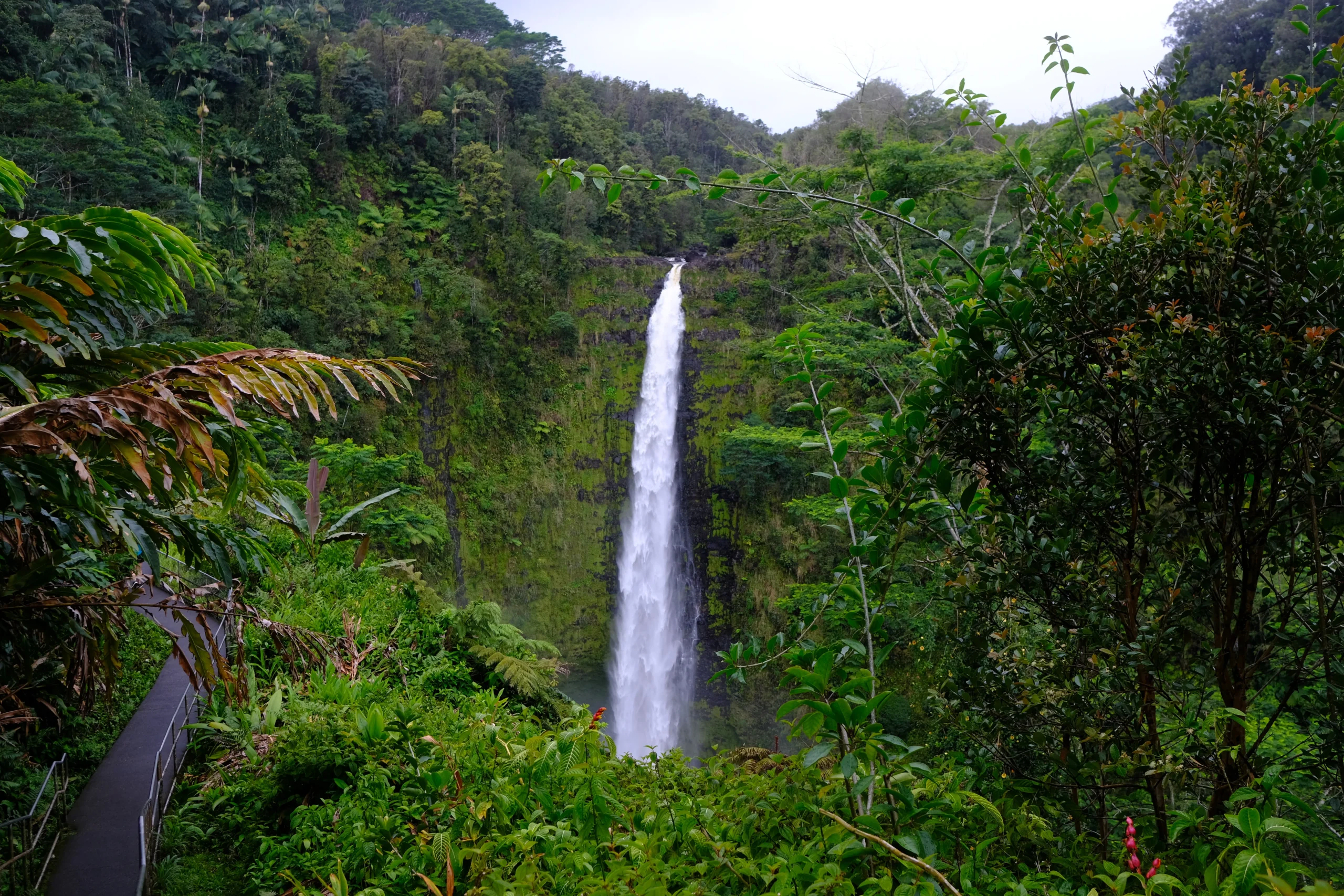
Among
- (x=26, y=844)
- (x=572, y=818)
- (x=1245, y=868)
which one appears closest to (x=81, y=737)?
(x=26, y=844)

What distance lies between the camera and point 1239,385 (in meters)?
1.39

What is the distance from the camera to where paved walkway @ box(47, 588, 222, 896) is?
9.75 feet

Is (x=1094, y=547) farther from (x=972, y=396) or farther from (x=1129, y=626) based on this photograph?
(x=972, y=396)

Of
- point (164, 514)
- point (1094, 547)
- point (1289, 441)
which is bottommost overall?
point (164, 514)

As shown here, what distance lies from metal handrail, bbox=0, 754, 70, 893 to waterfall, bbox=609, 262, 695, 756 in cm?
1075

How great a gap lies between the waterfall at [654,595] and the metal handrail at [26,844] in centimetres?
1075

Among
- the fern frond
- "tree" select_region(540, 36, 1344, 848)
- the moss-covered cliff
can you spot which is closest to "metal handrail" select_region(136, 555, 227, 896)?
the fern frond

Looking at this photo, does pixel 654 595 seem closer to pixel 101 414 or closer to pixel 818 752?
pixel 101 414

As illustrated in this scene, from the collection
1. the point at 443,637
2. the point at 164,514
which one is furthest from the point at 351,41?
the point at 164,514

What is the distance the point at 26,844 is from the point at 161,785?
470 millimetres

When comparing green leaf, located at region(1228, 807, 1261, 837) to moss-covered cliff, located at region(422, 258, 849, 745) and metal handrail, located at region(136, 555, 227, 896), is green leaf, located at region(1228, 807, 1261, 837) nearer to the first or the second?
metal handrail, located at region(136, 555, 227, 896)

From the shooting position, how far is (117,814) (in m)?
3.47

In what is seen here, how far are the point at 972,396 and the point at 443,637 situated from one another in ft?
16.1

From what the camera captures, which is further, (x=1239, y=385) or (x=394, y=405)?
(x=394, y=405)
